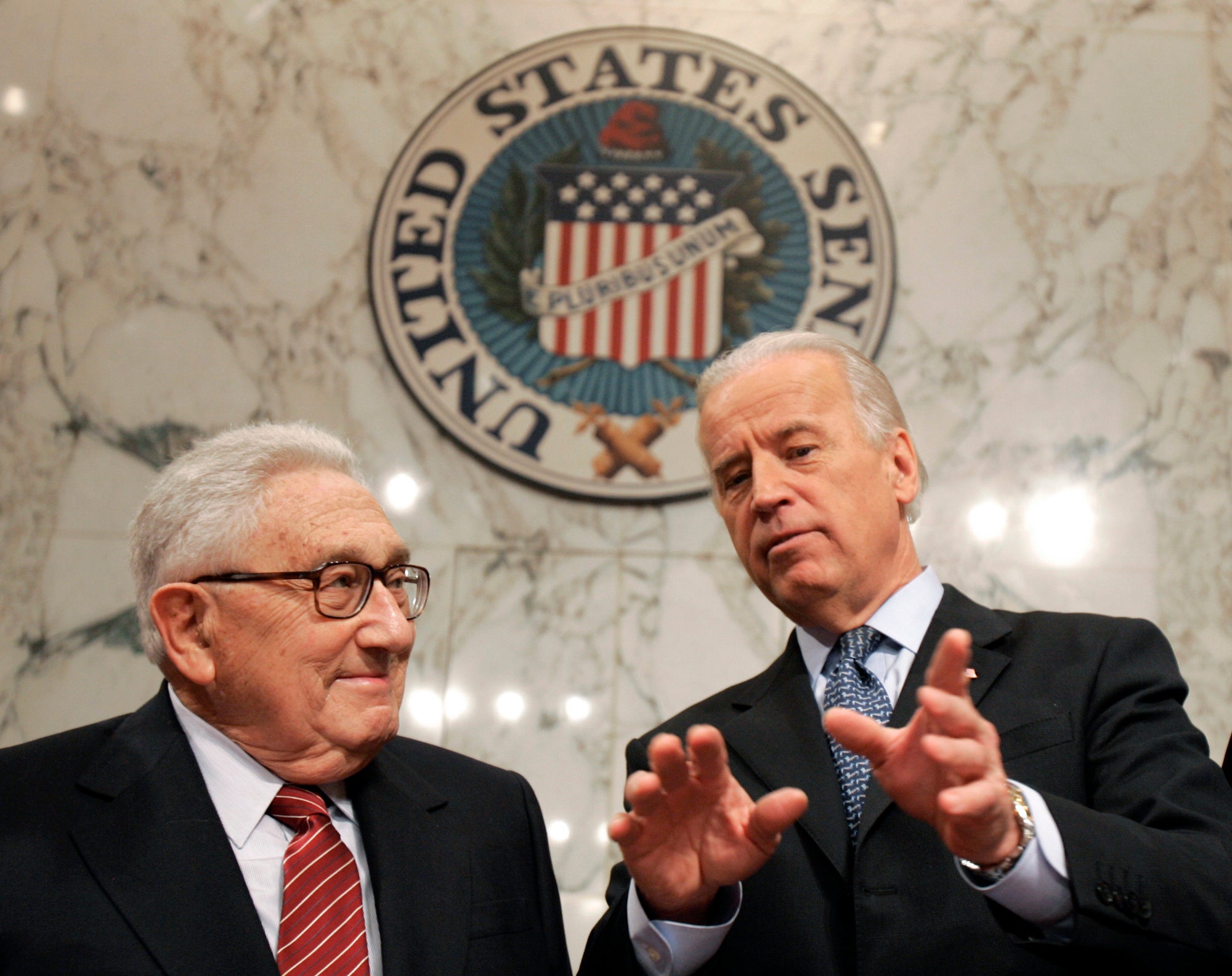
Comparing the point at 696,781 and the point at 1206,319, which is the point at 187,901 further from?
the point at 1206,319

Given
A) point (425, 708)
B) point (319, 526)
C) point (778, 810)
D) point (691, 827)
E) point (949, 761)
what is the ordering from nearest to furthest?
1. point (949, 761)
2. point (778, 810)
3. point (691, 827)
4. point (319, 526)
5. point (425, 708)

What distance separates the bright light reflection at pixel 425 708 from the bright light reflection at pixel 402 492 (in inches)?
20.6

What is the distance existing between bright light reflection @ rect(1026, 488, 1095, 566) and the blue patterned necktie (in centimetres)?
160

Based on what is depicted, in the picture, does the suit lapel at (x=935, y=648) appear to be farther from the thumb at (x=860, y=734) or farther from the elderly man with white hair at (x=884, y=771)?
the thumb at (x=860, y=734)

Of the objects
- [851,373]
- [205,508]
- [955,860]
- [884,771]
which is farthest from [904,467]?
[205,508]

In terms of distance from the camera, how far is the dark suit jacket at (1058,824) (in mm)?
1305

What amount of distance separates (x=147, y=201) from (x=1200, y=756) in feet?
10.6

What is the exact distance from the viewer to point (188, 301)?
3471 mm

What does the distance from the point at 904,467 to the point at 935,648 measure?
0.38 metres

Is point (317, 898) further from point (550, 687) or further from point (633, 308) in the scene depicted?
point (633, 308)

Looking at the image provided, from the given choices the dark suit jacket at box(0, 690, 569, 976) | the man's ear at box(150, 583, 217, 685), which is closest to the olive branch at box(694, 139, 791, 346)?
the dark suit jacket at box(0, 690, 569, 976)

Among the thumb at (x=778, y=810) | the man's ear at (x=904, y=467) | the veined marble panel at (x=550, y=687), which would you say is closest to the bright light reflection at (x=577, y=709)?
the veined marble panel at (x=550, y=687)

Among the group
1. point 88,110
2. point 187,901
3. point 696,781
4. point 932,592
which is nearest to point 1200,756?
point 932,592

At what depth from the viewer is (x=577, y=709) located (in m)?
3.16
